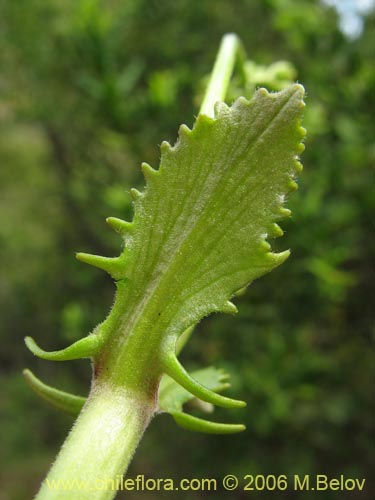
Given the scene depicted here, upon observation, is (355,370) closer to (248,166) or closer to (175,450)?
(175,450)

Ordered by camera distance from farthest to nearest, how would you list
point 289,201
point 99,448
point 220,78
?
point 289,201 → point 220,78 → point 99,448

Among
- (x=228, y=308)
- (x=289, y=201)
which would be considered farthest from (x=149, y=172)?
(x=289, y=201)

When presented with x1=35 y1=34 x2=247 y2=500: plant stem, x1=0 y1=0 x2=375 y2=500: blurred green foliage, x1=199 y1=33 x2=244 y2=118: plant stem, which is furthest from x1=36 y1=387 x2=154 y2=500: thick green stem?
x1=0 y1=0 x2=375 y2=500: blurred green foliage

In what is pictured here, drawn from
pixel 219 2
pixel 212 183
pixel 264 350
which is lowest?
pixel 212 183

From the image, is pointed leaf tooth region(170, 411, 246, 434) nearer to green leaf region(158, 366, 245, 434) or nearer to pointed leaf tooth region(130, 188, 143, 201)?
green leaf region(158, 366, 245, 434)

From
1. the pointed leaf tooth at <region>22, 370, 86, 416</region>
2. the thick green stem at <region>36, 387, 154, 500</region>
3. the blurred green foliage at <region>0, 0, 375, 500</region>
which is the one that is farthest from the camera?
the blurred green foliage at <region>0, 0, 375, 500</region>

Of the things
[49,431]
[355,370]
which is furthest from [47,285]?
[355,370]

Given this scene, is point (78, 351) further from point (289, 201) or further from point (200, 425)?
point (289, 201)
